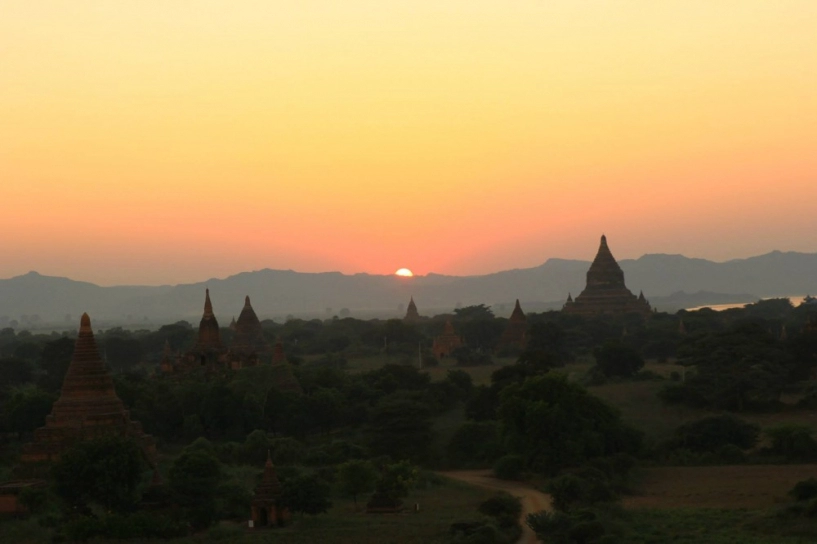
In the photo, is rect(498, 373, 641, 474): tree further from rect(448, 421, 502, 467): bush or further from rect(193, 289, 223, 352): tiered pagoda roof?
rect(193, 289, 223, 352): tiered pagoda roof

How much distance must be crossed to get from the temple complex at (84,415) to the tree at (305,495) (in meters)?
10.0

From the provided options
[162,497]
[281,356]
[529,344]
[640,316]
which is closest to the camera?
[162,497]

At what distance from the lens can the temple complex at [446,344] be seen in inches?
4375

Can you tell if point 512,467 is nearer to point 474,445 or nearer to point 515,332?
point 474,445

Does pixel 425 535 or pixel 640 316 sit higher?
pixel 640 316

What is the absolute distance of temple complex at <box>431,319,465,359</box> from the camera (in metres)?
111

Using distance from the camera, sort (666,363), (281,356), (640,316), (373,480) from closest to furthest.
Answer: (373,480), (281,356), (666,363), (640,316)

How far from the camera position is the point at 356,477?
41656 mm

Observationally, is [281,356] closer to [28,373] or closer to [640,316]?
[28,373]

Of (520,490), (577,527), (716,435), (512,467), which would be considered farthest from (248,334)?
(577,527)

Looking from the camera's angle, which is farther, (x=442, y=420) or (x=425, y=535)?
(x=442, y=420)

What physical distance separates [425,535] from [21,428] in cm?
2733

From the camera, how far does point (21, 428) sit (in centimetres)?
A: 5447

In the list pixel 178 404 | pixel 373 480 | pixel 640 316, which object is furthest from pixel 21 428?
pixel 640 316
